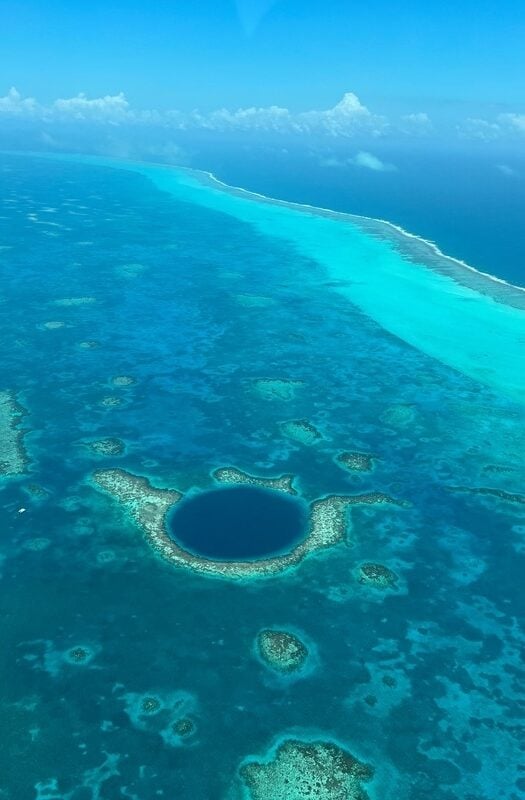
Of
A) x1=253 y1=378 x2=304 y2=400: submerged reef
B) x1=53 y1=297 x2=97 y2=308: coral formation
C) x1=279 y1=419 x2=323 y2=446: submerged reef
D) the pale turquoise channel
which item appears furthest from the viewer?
x1=53 y1=297 x2=97 y2=308: coral formation

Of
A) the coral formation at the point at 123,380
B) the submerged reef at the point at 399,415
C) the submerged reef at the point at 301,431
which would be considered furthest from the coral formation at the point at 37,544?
the submerged reef at the point at 399,415

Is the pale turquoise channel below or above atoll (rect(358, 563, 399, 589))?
above

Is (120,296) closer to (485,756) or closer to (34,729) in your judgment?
(34,729)

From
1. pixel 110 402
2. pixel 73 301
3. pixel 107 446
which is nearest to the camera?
pixel 107 446

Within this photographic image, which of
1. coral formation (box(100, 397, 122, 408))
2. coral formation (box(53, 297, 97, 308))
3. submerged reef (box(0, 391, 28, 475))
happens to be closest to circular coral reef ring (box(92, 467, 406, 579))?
submerged reef (box(0, 391, 28, 475))

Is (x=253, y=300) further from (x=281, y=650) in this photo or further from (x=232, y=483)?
(x=281, y=650)

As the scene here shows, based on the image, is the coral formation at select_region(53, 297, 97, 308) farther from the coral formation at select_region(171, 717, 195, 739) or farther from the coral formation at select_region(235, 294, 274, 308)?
the coral formation at select_region(171, 717, 195, 739)

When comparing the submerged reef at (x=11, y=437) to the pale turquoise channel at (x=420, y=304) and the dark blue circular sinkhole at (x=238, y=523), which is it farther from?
the pale turquoise channel at (x=420, y=304)

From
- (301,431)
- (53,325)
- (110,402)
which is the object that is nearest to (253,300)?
(53,325)

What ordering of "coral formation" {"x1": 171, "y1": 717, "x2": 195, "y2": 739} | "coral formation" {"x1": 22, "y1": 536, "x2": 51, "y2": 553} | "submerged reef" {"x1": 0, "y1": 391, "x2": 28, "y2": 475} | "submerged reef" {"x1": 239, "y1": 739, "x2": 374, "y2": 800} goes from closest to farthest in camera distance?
"submerged reef" {"x1": 239, "y1": 739, "x2": 374, "y2": 800}
"coral formation" {"x1": 171, "y1": 717, "x2": 195, "y2": 739}
"coral formation" {"x1": 22, "y1": 536, "x2": 51, "y2": 553}
"submerged reef" {"x1": 0, "y1": 391, "x2": 28, "y2": 475}
